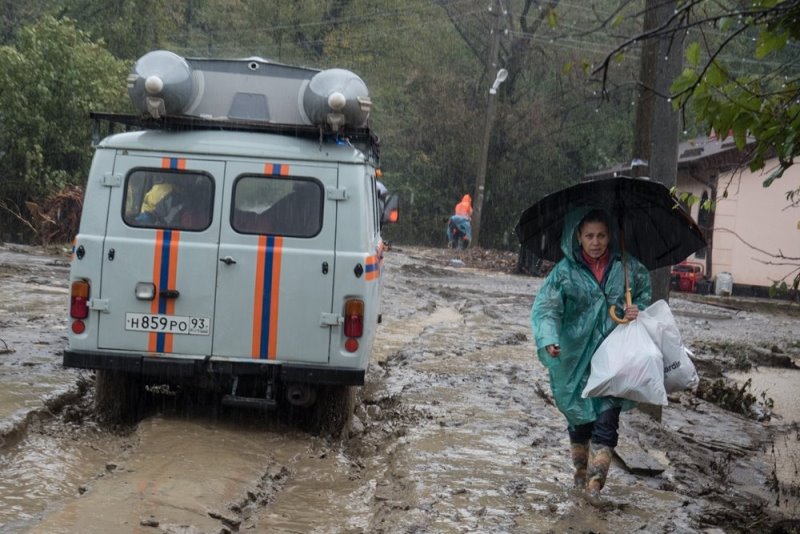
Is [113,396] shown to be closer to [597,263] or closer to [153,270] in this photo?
[153,270]

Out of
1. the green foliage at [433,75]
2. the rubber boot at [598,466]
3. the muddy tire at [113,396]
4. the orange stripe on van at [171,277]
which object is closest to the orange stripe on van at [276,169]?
the orange stripe on van at [171,277]

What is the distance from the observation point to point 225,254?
751 centimetres

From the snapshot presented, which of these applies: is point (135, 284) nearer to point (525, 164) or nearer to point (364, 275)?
point (364, 275)

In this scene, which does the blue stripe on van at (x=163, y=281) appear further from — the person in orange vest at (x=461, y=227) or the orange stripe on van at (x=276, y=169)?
the person in orange vest at (x=461, y=227)

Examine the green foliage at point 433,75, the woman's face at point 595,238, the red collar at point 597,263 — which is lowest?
the red collar at point 597,263

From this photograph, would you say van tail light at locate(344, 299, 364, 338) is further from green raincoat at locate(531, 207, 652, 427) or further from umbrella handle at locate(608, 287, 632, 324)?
umbrella handle at locate(608, 287, 632, 324)

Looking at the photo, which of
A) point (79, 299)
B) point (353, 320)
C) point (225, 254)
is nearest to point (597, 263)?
point (353, 320)

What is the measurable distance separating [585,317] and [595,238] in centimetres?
48

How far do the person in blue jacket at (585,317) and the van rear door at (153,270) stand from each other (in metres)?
2.56

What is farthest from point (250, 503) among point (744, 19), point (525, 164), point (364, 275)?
point (525, 164)

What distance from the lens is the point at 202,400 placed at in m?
8.90

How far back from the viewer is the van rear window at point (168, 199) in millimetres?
7562

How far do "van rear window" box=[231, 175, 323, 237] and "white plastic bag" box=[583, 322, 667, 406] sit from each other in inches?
99.0

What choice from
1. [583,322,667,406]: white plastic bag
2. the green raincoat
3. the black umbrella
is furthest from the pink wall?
[583,322,667,406]: white plastic bag
